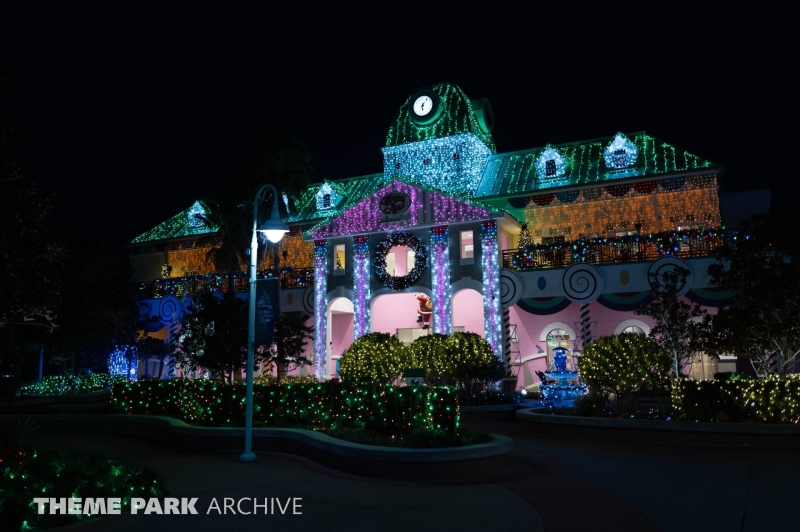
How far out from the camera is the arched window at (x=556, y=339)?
92.9 feet

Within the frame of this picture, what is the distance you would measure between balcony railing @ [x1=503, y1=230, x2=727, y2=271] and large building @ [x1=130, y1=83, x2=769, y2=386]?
46 millimetres

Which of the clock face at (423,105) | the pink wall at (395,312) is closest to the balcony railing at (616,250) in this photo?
the pink wall at (395,312)

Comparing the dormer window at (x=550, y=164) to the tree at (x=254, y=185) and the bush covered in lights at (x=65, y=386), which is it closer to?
the tree at (x=254, y=185)

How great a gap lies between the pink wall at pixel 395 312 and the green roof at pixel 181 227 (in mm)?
11342

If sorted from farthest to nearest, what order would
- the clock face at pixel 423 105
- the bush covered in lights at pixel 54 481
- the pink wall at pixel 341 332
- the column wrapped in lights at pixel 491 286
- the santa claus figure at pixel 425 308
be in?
the clock face at pixel 423 105 < the pink wall at pixel 341 332 < the santa claus figure at pixel 425 308 < the column wrapped in lights at pixel 491 286 < the bush covered in lights at pixel 54 481

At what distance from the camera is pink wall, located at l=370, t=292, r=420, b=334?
106 feet

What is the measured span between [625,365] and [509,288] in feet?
29.5

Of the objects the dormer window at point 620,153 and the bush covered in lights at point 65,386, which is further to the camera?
the bush covered in lights at point 65,386

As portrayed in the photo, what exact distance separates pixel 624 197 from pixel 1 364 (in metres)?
27.0

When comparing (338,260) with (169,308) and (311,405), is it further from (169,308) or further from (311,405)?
(311,405)

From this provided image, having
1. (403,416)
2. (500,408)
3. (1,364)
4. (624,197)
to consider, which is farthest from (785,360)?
(1,364)

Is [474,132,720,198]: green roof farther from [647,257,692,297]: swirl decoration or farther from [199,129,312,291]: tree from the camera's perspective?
[199,129,312,291]: tree

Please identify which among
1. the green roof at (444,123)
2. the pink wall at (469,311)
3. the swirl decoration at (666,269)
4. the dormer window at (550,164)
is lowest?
the pink wall at (469,311)

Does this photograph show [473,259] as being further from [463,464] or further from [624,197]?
[463,464]
